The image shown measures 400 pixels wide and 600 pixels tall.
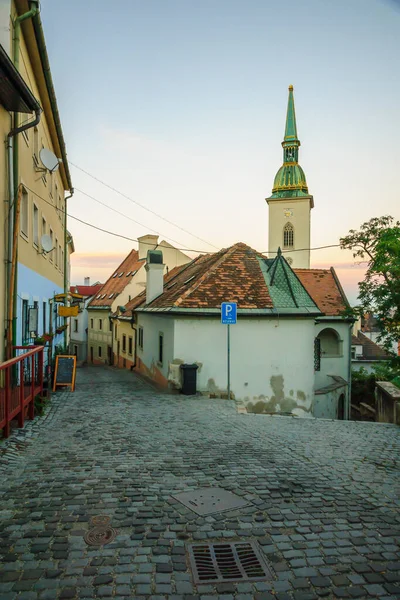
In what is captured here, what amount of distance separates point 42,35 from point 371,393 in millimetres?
27452

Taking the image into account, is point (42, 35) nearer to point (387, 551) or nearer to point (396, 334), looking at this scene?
point (387, 551)

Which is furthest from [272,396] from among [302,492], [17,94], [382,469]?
[17,94]

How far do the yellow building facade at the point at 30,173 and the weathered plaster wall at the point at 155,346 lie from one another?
4236mm

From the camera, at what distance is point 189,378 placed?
1506cm

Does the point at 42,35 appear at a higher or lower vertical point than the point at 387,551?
higher

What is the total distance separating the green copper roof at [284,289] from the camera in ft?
54.1

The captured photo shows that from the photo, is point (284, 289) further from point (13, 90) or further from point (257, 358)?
point (13, 90)

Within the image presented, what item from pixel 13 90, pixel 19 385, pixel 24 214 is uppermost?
pixel 13 90

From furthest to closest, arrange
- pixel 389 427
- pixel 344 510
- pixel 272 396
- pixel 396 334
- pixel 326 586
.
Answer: pixel 396 334 < pixel 272 396 < pixel 389 427 < pixel 344 510 < pixel 326 586

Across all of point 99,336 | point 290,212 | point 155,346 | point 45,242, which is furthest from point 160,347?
point 290,212

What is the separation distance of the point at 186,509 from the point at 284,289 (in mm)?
12606

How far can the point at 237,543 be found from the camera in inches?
175

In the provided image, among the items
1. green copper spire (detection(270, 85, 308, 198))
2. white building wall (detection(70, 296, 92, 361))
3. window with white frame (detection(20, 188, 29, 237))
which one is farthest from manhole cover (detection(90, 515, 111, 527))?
green copper spire (detection(270, 85, 308, 198))

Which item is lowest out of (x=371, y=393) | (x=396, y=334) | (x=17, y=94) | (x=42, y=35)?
(x=371, y=393)
